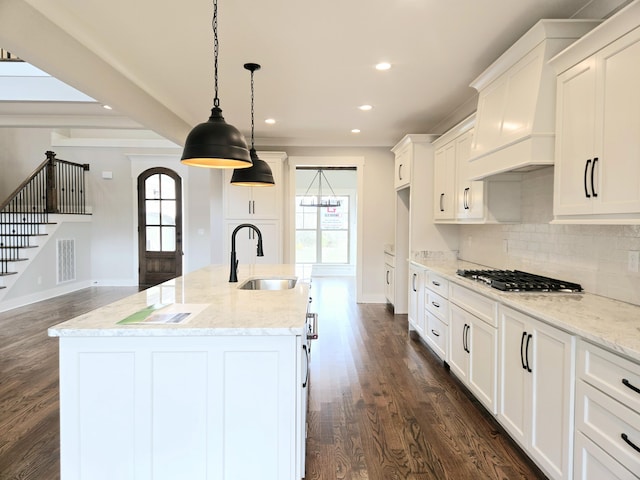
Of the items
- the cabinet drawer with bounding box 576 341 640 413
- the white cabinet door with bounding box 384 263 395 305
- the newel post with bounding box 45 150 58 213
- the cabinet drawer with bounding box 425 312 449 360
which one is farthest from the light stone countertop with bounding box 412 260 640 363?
the newel post with bounding box 45 150 58 213

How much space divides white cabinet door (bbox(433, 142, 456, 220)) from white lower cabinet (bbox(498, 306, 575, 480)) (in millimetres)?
2013

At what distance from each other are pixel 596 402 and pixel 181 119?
515cm

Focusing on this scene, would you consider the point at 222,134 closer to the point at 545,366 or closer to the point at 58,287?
the point at 545,366

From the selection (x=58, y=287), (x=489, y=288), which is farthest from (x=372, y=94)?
(x=58, y=287)

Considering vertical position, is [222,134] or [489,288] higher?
[222,134]

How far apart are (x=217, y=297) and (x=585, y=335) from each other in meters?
1.82

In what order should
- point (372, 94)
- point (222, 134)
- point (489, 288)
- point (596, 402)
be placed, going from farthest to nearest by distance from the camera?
point (372, 94), point (489, 288), point (222, 134), point (596, 402)

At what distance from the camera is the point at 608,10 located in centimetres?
227

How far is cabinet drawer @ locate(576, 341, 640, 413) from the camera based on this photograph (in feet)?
4.54

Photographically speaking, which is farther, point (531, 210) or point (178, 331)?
point (531, 210)

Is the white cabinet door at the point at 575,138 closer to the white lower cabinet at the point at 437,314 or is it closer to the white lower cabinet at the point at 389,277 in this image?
the white lower cabinet at the point at 437,314

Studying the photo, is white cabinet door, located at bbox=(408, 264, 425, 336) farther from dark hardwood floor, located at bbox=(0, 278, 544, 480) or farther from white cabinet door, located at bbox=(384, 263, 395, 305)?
white cabinet door, located at bbox=(384, 263, 395, 305)

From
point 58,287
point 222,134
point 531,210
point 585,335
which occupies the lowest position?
point 58,287

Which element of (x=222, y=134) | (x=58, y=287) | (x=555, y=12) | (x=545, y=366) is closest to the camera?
(x=545, y=366)
